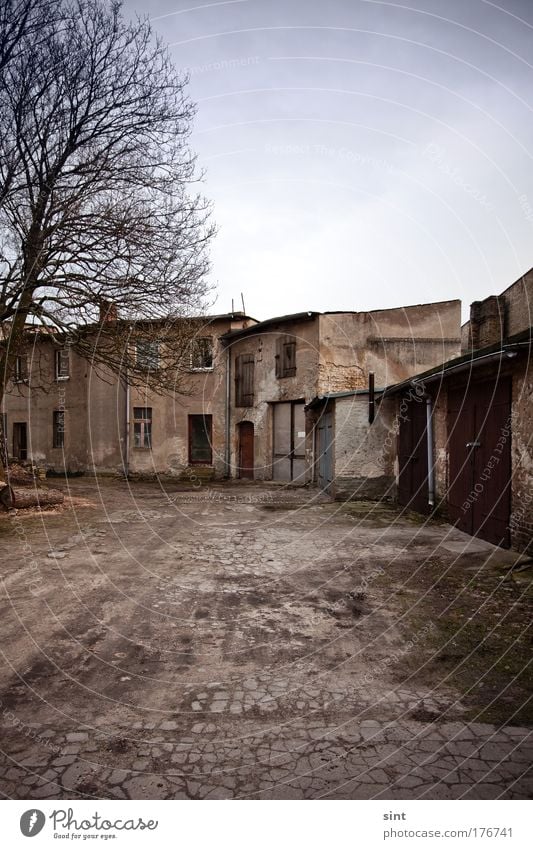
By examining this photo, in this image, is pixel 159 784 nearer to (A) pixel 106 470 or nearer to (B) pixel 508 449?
(B) pixel 508 449

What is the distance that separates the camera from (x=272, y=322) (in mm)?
18703

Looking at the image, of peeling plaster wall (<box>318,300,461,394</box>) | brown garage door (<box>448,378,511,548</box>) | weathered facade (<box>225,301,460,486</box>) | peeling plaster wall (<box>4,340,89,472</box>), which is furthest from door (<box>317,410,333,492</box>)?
peeling plaster wall (<box>4,340,89,472</box>)

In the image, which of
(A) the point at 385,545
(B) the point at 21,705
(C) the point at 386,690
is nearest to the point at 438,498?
(A) the point at 385,545

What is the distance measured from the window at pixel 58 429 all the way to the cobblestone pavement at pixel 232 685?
691 inches

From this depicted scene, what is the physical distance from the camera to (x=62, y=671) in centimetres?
Result: 354

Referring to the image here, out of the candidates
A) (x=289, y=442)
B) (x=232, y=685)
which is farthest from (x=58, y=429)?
(x=232, y=685)

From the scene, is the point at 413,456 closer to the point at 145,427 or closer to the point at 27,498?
the point at 27,498

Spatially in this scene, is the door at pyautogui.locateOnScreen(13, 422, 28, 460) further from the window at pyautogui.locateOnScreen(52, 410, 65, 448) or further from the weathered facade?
the weathered facade

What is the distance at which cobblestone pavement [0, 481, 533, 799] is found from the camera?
2.39 m

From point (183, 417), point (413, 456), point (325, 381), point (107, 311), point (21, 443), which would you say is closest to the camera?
point (107, 311)

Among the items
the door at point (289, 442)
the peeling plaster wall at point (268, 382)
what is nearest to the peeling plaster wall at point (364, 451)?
the peeling plaster wall at point (268, 382)

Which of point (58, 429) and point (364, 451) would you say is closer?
point (364, 451)

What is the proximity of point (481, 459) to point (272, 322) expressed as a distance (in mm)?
12285

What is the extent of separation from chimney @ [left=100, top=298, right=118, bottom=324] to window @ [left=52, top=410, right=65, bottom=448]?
14.9 m
